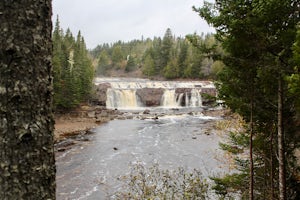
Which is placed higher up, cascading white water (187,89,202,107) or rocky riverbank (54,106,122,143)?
cascading white water (187,89,202,107)

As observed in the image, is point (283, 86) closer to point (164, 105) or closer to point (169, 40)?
point (164, 105)

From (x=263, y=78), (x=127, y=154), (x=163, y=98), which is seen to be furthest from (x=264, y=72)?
(x=163, y=98)

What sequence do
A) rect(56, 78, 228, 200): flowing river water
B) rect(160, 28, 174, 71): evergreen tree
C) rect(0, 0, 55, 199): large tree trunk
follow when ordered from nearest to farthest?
rect(0, 0, 55, 199): large tree trunk < rect(56, 78, 228, 200): flowing river water < rect(160, 28, 174, 71): evergreen tree

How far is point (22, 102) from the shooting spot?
5.19 ft

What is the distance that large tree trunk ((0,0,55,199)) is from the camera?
61.5 inches

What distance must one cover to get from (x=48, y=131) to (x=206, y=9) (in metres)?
5.46

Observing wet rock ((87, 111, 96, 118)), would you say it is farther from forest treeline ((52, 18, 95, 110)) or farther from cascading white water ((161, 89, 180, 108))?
cascading white water ((161, 89, 180, 108))

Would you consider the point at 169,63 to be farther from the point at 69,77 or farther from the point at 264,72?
the point at 264,72

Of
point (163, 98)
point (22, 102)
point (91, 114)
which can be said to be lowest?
point (91, 114)

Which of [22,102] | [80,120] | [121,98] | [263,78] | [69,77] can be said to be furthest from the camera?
[121,98]

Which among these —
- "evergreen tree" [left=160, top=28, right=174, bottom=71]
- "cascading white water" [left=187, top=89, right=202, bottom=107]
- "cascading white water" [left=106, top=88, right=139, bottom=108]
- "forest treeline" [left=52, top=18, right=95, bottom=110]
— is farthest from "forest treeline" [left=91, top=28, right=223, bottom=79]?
"forest treeline" [left=52, top=18, right=95, bottom=110]

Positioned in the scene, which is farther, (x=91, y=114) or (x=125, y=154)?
(x=91, y=114)

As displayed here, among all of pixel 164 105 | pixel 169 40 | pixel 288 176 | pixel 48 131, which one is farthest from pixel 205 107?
pixel 48 131

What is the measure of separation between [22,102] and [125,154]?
20240mm
